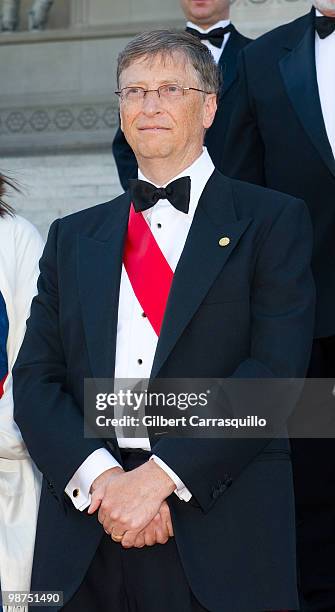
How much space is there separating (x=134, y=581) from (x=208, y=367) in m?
0.58

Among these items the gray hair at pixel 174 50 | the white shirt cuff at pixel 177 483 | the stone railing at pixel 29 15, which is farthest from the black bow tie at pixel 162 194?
the stone railing at pixel 29 15

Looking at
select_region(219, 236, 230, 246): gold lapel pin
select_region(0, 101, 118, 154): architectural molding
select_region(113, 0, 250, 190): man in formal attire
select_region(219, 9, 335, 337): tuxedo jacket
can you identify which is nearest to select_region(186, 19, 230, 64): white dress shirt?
select_region(113, 0, 250, 190): man in formal attire

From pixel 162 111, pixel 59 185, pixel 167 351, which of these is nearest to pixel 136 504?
pixel 167 351

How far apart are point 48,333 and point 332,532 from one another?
1385 mm

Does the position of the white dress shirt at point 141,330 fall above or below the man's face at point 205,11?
below

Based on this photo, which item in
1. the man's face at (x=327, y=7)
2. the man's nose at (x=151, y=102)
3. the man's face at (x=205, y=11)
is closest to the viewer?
the man's nose at (x=151, y=102)

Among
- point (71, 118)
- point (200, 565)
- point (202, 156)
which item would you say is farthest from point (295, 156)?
point (71, 118)

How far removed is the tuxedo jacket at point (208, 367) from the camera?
334cm

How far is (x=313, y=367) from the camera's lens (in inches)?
173

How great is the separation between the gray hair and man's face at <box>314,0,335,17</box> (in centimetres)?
83

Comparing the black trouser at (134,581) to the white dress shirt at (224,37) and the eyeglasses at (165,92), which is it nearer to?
the eyeglasses at (165,92)

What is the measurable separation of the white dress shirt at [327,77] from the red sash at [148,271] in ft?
3.06

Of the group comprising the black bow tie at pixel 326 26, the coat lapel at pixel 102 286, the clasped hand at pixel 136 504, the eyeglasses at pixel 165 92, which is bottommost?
the clasped hand at pixel 136 504

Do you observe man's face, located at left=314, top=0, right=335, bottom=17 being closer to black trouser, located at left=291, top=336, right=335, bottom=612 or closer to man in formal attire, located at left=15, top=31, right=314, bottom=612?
man in formal attire, located at left=15, top=31, right=314, bottom=612
